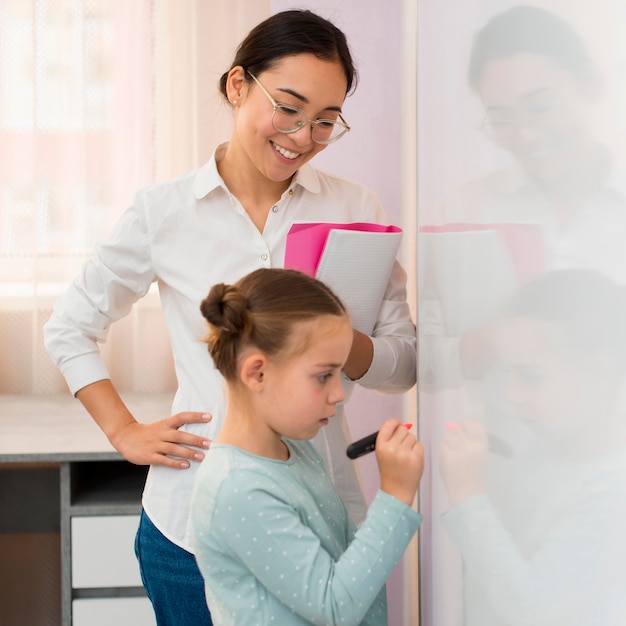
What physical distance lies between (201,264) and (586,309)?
2.97 feet

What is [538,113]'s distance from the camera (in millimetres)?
354

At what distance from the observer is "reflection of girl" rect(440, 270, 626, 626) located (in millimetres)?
272

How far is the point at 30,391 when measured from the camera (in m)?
2.38

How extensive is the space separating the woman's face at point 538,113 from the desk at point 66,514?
143cm

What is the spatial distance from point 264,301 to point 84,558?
44.0 inches

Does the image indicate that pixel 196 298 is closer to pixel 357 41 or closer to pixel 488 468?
pixel 488 468

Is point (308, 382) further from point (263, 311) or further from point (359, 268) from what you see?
point (359, 268)

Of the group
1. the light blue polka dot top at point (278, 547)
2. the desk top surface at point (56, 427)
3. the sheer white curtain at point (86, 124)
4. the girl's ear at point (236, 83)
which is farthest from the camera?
the sheer white curtain at point (86, 124)

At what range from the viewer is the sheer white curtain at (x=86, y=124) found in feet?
7.59

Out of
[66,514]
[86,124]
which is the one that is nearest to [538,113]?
[66,514]

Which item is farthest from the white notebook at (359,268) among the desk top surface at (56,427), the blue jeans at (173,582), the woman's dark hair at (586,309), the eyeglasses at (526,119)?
the desk top surface at (56,427)

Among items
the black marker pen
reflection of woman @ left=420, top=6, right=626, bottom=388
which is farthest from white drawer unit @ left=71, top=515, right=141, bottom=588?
reflection of woman @ left=420, top=6, right=626, bottom=388

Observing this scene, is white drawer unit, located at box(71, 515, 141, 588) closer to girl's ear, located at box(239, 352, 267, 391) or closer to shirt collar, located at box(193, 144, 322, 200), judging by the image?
shirt collar, located at box(193, 144, 322, 200)

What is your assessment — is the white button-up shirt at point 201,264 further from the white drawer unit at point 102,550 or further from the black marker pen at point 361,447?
the white drawer unit at point 102,550
